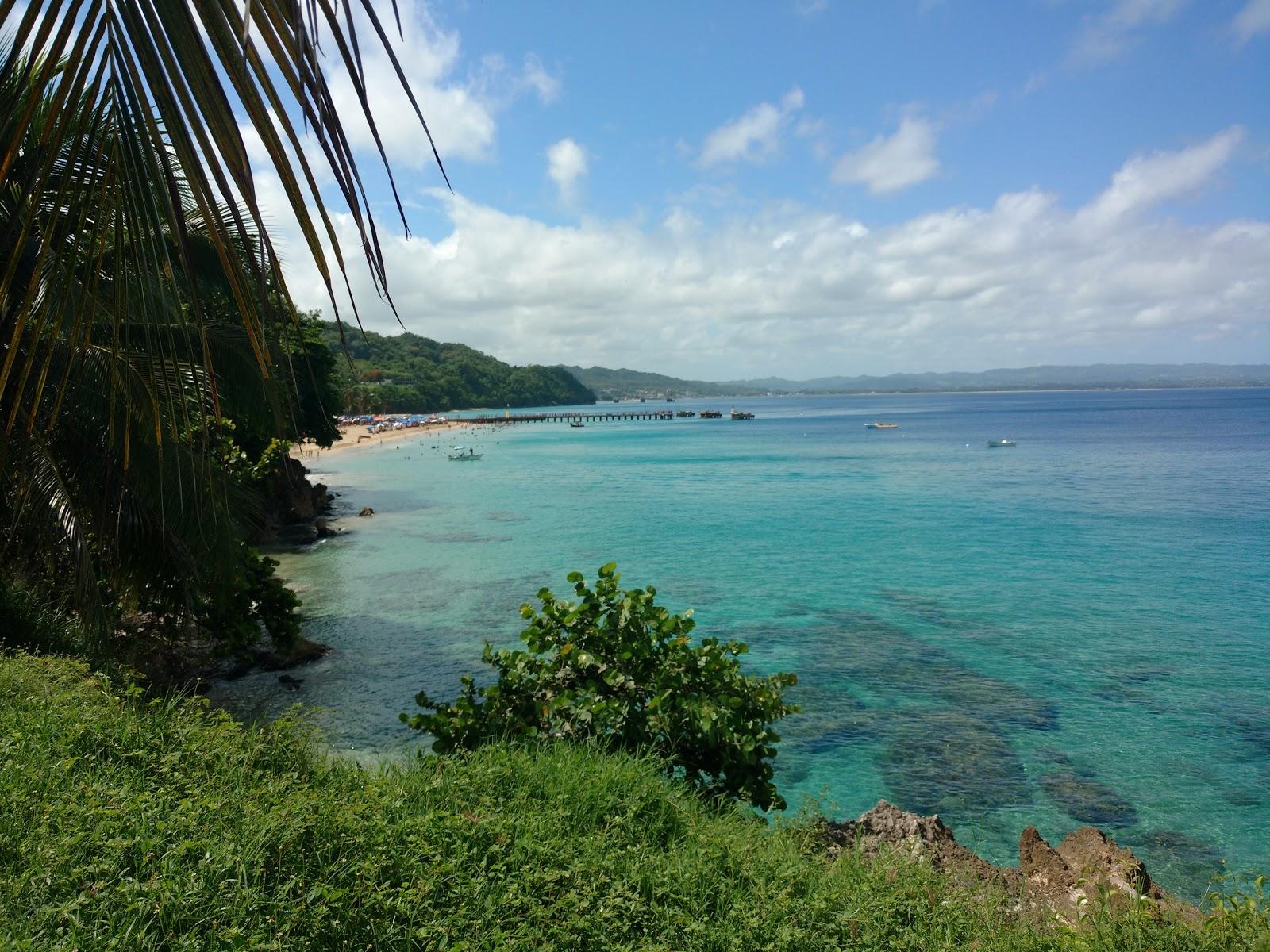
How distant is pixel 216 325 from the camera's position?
25.7 ft

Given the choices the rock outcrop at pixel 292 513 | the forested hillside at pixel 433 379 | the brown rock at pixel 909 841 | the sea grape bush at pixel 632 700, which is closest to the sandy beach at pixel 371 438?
the forested hillside at pixel 433 379

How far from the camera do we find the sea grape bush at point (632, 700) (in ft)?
18.9

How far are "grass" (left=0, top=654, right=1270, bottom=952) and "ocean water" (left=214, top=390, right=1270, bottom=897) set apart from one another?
1.79 metres

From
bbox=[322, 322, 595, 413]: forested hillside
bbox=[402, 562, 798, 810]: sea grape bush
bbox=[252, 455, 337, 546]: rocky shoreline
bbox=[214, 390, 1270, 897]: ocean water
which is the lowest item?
bbox=[214, 390, 1270, 897]: ocean water

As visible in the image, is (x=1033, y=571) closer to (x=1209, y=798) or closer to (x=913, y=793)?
(x=1209, y=798)

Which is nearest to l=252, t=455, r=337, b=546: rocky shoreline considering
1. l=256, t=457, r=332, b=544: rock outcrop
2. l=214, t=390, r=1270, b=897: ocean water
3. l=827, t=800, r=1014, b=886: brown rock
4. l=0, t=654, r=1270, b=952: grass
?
l=256, t=457, r=332, b=544: rock outcrop

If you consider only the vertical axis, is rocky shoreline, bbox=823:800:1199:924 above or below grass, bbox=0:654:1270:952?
below

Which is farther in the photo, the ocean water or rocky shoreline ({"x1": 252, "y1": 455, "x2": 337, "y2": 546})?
rocky shoreline ({"x1": 252, "y1": 455, "x2": 337, "y2": 546})

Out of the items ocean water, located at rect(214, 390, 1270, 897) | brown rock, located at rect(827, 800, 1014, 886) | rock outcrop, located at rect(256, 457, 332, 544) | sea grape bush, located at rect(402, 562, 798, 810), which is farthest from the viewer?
rock outcrop, located at rect(256, 457, 332, 544)

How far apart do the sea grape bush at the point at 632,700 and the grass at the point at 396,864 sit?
86 centimetres

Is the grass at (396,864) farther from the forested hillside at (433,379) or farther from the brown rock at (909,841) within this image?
the forested hillside at (433,379)

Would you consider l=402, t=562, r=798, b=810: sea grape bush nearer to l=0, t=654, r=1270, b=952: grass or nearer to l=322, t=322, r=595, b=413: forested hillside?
l=0, t=654, r=1270, b=952: grass

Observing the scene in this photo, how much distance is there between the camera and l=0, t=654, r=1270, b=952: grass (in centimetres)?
292

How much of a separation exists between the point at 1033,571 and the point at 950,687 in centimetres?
1050
